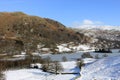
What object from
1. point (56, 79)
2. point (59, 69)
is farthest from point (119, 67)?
point (59, 69)

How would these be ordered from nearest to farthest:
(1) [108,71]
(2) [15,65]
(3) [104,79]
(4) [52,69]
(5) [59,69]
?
(3) [104,79]
(1) [108,71]
(5) [59,69]
(4) [52,69]
(2) [15,65]

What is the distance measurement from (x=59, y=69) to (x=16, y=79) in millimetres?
18591

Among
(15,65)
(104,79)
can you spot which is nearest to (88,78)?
(104,79)

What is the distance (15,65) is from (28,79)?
2879 inches

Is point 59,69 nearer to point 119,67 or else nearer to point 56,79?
point 56,79

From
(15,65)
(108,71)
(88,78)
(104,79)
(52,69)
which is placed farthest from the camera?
(15,65)

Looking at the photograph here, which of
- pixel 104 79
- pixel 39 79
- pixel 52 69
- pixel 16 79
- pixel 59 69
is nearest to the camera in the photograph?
pixel 104 79

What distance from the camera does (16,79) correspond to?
86562 mm

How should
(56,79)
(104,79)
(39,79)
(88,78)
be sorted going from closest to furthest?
(104,79) → (88,78) → (56,79) → (39,79)

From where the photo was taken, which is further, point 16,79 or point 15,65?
point 15,65

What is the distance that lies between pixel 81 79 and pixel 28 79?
2363cm

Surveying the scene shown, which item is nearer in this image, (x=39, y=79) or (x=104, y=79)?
(x=104, y=79)

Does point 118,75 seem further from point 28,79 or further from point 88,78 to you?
point 28,79

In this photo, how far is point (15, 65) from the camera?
153500 millimetres
